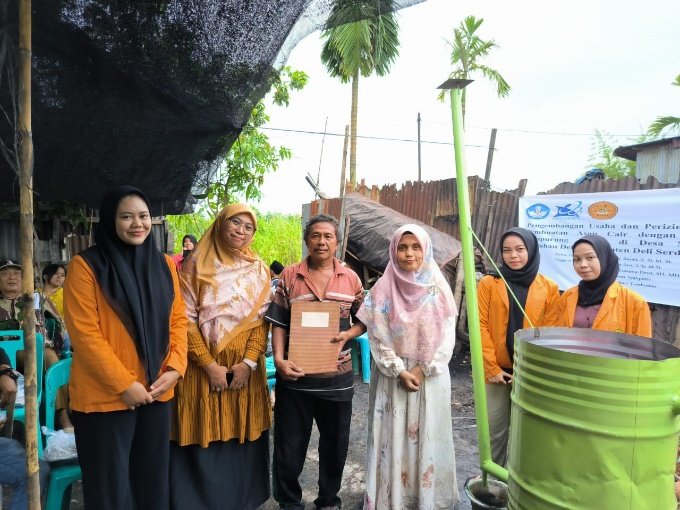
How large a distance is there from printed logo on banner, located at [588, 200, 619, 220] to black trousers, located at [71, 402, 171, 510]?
4.37 meters

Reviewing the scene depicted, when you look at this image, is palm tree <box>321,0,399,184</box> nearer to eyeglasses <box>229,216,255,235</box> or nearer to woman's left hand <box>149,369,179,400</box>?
eyeglasses <box>229,216,255,235</box>

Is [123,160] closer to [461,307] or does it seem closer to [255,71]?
[255,71]

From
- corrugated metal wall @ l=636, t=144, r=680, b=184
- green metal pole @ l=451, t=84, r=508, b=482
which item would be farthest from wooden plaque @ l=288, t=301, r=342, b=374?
corrugated metal wall @ l=636, t=144, r=680, b=184

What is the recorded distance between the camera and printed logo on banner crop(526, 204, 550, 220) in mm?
5207

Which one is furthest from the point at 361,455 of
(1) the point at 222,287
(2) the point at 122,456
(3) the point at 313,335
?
(2) the point at 122,456

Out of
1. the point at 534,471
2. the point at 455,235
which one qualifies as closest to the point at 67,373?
the point at 534,471

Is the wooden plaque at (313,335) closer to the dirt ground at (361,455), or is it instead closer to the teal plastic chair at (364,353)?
the dirt ground at (361,455)

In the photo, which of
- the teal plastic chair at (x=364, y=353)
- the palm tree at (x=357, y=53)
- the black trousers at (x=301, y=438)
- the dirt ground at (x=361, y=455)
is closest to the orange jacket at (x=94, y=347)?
the dirt ground at (x=361, y=455)

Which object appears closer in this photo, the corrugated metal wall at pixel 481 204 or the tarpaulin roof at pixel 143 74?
the tarpaulin roof at pixel 143 74

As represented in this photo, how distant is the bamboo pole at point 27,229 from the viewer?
1.50 m

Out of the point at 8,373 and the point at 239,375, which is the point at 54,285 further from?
the point at 239,375

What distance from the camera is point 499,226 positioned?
6023 mm

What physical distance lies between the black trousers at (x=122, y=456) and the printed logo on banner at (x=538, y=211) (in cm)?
455

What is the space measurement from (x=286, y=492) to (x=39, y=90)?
2.52m
